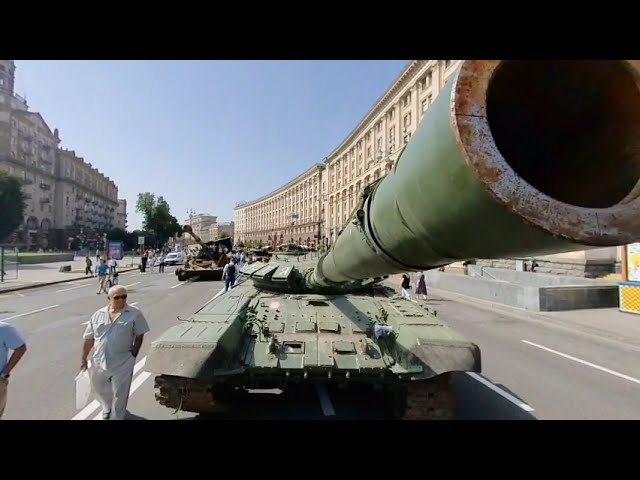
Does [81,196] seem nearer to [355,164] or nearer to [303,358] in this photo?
[355,164]

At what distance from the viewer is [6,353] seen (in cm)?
313

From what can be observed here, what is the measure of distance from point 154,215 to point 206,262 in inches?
1550

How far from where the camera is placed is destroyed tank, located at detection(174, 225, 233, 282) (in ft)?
70.9

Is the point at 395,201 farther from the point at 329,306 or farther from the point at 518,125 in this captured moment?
the point at 329,306

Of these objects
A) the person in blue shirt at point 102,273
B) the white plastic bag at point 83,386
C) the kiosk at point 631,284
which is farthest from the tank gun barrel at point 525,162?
the person in blue shirt at point 102,273

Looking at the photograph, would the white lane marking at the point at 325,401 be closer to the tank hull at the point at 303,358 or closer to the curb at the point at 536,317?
the tank hull at the point at 303,358

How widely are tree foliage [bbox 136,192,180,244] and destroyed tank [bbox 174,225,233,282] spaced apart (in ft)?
124

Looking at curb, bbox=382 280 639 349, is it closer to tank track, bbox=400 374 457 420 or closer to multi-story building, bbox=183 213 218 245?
tank track, bbox=400 374 457 420

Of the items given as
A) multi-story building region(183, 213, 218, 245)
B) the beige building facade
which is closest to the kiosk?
the beige building facade

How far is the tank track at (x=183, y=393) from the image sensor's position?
12.5 ft

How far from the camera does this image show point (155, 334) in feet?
28.1

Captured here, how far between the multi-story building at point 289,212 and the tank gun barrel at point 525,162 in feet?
145
